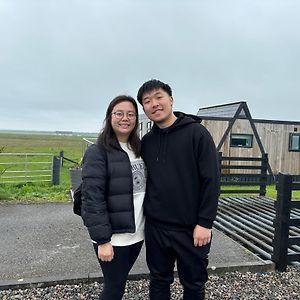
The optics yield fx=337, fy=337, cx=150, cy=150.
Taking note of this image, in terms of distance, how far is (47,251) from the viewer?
434 cm

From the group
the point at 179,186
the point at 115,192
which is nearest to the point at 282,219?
the point at 179,186

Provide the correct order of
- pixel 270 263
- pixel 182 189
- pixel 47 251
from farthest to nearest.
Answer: pixel 47 251 → pixel 270 263 → pixel 182 189

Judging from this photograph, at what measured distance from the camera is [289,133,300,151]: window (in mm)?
15180

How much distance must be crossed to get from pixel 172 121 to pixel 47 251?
2.85 metres

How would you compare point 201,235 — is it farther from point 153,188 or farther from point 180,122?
point 180,122

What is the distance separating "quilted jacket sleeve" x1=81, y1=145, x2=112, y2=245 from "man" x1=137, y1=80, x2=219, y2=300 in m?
0.37

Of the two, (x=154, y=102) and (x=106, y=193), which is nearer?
(x=106, y=193)

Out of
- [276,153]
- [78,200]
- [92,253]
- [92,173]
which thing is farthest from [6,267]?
[276,153]

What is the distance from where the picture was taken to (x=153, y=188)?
2.39 meters

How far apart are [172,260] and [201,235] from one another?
398mm

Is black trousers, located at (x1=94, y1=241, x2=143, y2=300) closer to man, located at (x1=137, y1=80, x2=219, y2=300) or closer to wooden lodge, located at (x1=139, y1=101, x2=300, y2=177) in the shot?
man, located at (x1=137, y1=80, x2=219, y2=300)

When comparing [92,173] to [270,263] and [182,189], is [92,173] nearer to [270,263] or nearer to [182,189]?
[182,189]

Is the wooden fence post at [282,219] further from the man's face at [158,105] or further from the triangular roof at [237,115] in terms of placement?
the triangular roof at [237,115]

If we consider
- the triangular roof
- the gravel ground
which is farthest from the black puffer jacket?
the triangular roof
